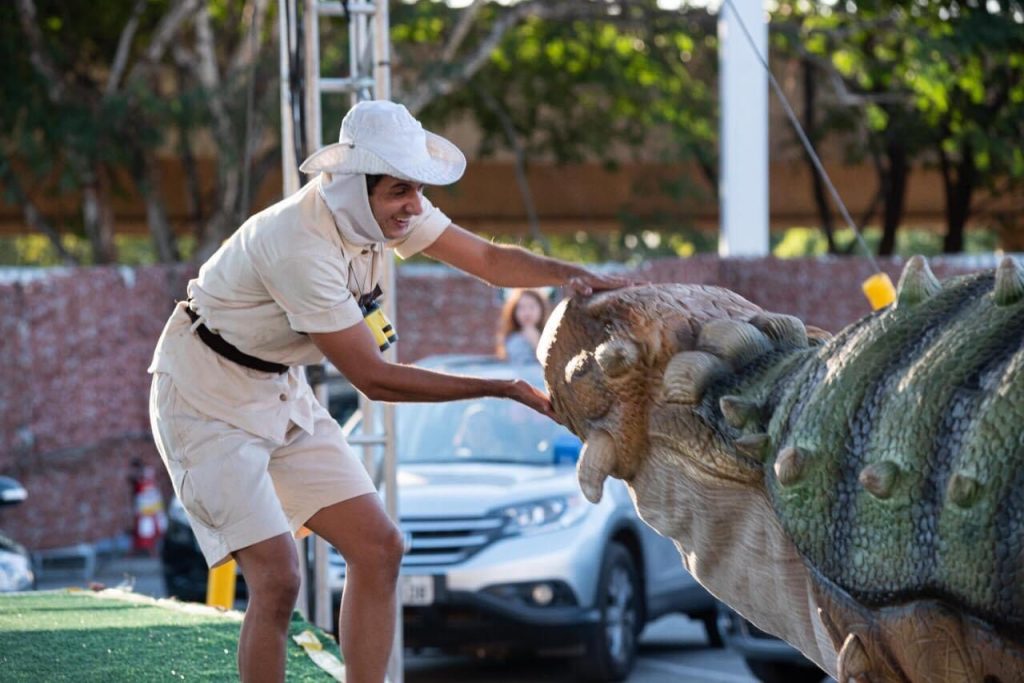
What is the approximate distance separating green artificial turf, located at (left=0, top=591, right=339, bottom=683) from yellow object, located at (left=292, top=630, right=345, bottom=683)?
0.08ft

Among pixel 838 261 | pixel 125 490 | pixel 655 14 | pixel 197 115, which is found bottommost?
pixel 125 490

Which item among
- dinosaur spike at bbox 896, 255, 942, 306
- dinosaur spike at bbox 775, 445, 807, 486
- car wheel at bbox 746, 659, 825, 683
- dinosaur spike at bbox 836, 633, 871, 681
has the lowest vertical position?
car wheel at bbox 746, 659, 825, 683

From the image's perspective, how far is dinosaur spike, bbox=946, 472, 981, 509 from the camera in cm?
170

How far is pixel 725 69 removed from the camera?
15.1 m

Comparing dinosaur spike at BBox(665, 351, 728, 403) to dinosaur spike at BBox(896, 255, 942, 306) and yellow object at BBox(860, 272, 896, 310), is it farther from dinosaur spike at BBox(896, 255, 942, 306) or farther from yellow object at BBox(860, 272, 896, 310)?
yellow object at BBox(860, 272, 896, 310)

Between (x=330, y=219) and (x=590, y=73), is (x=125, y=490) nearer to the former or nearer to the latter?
(x=590, y=73)

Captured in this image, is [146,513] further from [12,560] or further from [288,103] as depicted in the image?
[288,103]

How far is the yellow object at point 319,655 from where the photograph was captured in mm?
5000

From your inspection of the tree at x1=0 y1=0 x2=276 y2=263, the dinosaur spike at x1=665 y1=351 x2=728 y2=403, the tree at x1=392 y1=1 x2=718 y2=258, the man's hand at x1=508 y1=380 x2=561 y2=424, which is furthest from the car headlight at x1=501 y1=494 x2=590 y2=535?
the tree at x1=392 y1=1 x2=718 y2=258

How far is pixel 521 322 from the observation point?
999 cm

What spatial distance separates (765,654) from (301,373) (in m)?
3.71

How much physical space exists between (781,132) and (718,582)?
71.5 feet

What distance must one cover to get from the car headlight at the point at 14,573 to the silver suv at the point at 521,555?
58.2 inches

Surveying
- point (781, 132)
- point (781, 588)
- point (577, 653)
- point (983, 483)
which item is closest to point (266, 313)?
point (781, 588)
